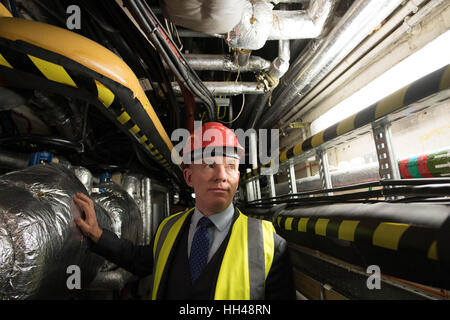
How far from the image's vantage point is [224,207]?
3.79 ft

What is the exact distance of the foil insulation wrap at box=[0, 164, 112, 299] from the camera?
0.78 metres

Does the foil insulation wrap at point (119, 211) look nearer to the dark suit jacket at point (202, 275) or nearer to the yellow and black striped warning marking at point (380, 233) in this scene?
the dark suit jacket at point (202, 275)

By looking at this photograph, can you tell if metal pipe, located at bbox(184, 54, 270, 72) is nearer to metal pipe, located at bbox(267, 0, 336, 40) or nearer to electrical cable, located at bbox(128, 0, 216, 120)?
electrical cable, located at bbox(128, 0, 216, 120)

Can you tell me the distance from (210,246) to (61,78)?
3.61 ft

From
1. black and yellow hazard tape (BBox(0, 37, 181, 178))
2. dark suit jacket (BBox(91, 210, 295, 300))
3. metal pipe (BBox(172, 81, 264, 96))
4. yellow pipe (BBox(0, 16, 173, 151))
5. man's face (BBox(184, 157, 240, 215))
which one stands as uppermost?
metal pipe (BBox(172, 81, 264, 96))

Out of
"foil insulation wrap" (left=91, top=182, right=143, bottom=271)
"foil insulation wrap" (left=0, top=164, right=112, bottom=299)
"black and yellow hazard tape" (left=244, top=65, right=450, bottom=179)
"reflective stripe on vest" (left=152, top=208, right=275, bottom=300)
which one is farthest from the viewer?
"foil insulation wrap" (left=91, top=182, right=143, bottom=271)

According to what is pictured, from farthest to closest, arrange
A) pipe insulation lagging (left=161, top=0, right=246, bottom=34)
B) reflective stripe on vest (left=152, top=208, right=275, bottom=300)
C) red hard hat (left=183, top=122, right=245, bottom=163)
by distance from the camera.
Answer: red hard hat (left=183, top=122, right=245, bottom=163) < pipe insulation lagging (left=161, top=0, right=246, bottom=34) < reflective stripe on vest (left=152, top=208, right=275, bottom=300)

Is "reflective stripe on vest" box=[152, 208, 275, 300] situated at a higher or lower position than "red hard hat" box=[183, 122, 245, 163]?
lower

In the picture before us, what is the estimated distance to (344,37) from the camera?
1.42 meters

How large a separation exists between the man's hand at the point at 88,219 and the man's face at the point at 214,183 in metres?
0.61

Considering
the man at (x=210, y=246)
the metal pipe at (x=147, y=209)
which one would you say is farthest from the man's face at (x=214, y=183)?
the metal pipe at (x=147, y=209)

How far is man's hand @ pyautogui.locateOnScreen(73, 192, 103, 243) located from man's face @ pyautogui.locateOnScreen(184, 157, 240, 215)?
61 cm

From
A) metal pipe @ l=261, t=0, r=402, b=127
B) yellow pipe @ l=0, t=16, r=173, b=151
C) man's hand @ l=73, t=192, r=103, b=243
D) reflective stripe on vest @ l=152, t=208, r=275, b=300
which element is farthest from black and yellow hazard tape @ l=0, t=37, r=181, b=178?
metal pipe @ l=261, t=0, r=402, b=127

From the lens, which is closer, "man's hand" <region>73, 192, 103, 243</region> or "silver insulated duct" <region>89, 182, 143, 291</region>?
"man's hand" <region>73, 192, 103, 243</region>
